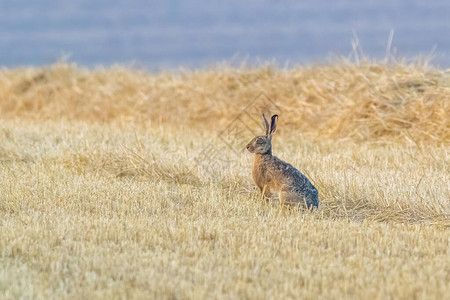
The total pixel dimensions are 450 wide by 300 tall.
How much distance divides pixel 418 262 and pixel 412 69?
782 centimetres

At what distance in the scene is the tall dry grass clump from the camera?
10.9 m

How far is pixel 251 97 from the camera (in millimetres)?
13477

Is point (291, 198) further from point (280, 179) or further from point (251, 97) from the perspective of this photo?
point (251, 97)

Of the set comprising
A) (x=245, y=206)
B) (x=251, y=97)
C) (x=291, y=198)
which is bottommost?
(x=245, y=206)

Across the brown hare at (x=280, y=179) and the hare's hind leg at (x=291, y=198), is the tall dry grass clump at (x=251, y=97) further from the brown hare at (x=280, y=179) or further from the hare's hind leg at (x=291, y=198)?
the hare's hind leg at (x=291, y=198)

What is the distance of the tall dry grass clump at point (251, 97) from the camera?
10945 millimetres

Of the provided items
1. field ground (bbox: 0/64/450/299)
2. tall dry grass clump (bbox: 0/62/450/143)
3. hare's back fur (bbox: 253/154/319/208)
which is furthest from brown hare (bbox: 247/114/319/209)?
tall dry grass clump (bbox: 0/62/450/143)

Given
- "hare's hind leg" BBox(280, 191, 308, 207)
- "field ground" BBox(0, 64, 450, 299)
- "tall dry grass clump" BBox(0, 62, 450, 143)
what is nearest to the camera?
"field ground" BBox(0, 64, 450, 299)

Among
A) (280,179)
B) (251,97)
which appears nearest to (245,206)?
(280,179)

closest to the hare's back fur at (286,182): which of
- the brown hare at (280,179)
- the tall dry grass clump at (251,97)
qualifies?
the brown hare at (280,179)

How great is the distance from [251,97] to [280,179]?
7.57m

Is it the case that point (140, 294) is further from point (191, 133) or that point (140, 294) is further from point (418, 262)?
point (191, 133)

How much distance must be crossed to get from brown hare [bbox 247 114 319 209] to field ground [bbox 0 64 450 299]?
6.1 inches

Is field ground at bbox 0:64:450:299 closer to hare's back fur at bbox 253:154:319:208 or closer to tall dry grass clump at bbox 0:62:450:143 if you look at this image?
tall dry grass clump at bbox 0:62:450:143
